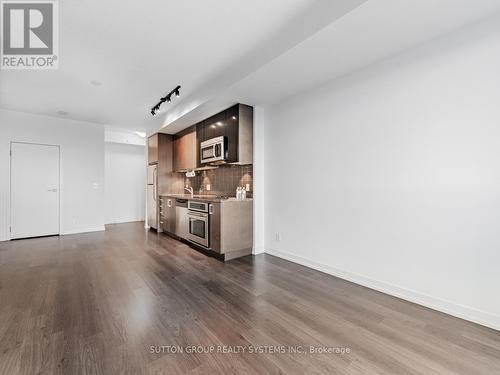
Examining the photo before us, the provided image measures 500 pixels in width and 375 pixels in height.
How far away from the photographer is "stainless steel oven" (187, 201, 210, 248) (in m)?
3.93

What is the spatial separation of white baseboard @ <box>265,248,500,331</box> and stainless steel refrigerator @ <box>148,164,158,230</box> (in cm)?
411

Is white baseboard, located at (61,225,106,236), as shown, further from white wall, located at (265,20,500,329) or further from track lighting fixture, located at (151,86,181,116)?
white wall, located at (265,20,500,329)

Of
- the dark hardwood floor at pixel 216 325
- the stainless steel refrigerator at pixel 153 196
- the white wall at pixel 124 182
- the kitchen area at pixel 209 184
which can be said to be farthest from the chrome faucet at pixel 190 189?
the dark hardwood floor at pixel 216 325

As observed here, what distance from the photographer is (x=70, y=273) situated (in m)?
3.13

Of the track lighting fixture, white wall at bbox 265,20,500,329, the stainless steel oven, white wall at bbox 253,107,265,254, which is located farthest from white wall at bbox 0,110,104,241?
white wall at bbox 265,20,500,329

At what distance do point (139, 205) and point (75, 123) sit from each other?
3.06m

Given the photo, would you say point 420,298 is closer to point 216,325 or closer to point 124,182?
point 216,325

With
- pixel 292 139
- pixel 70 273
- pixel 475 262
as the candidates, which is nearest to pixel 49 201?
pixel 70 273

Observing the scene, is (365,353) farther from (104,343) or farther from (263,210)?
(263,210)

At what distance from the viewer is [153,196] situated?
20.1 feet

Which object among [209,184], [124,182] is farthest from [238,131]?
[124,182]

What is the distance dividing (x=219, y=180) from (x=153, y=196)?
217 cm

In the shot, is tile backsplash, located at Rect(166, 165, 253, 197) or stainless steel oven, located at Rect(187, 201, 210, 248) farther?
tile backsplash, located at Rect(166, 165, 253, 197)

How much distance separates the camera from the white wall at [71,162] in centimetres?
497
